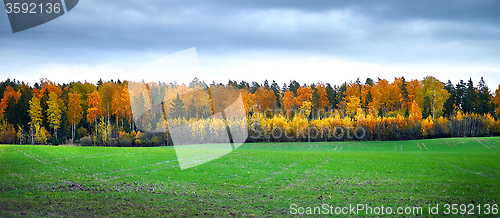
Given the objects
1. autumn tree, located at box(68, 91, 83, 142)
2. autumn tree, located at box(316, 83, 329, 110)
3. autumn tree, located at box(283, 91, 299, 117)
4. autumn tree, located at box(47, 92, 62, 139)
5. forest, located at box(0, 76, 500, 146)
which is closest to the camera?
forest, located at box(0, 76, 500, 146)

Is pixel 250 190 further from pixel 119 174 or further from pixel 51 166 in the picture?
pixel 51 166

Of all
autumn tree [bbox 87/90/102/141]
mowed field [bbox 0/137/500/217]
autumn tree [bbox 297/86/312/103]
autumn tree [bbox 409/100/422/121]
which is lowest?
mowed field [bbox 0/137/500/217]

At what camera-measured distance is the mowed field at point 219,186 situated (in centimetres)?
1577

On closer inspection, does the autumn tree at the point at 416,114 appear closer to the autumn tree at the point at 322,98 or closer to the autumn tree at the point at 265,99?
the autumn tree at the point at 322,98

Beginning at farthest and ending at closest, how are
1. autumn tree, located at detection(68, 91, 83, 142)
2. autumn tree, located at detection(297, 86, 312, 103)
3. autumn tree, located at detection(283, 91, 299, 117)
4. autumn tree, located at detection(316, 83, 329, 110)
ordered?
autumn tree, located at detection(316, 83, 329, 110)
autumn tree, located at detection(297, 86, 312, 103)
autumn tree, located at detection(283, 91, 299, 117)
autumn tree, located at detection(68, 91, 83, 142)

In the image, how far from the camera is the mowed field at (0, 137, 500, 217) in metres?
15.8

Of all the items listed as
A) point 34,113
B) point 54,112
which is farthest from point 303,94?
point 34,113

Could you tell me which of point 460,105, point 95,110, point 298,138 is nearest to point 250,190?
point 298,138

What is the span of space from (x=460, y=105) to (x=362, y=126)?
161ft

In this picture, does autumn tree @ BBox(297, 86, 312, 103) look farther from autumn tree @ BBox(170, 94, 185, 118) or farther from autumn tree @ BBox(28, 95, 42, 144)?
autumn tree @ BBox(28, 95, 42, 144)

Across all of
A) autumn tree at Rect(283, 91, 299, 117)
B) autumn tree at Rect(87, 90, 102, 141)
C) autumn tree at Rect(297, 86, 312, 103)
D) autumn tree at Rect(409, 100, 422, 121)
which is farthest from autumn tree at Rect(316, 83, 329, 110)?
autumn tree at Rect(87, 90, 102, 141)

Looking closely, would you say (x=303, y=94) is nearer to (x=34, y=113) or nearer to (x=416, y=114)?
(x=416, y=114)

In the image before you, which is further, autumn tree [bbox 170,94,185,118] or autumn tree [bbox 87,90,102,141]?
autumn tree [bbox 87,90,102,141]

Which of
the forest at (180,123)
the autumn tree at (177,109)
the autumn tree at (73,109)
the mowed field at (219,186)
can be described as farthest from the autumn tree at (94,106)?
the mowed field at (219,186)
